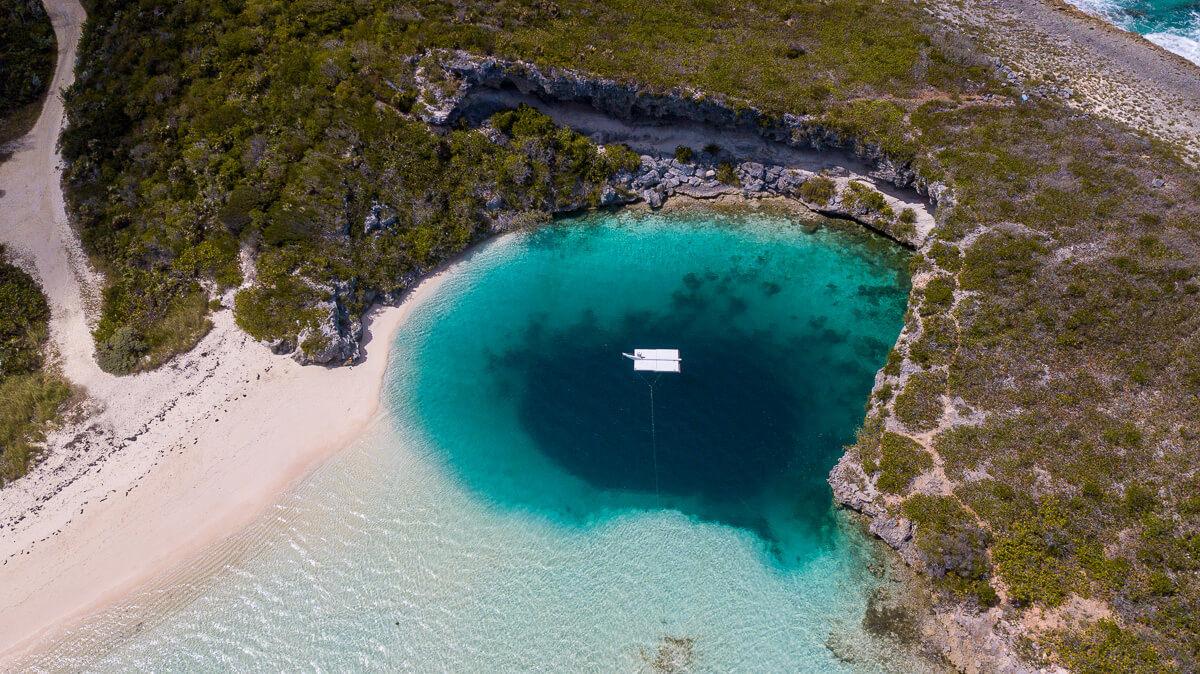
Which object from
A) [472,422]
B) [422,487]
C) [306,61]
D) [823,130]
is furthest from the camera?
[306,61]

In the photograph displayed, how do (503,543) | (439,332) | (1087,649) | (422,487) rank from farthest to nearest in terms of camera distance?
(439,332)
(422,487)
(503,543)
(1087,649)

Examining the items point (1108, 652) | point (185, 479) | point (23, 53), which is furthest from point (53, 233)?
point (1108, 652)

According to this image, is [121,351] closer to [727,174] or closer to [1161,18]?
[727,174]

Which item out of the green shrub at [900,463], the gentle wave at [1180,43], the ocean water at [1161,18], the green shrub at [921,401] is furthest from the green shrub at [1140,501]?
the ocean water at [1161,18]

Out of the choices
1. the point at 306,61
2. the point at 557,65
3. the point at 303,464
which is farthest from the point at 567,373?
the point at 306,61

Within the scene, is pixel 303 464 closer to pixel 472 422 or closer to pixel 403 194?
pixel 472 422

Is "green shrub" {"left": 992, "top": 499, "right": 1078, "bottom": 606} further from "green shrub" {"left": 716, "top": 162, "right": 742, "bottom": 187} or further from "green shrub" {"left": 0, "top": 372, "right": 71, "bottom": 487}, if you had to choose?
"green shrub" {"left": 0, "top": 372, "right": 71, "bottom": 487}

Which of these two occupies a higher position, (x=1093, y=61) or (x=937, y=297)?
(x=1093, y=61)
